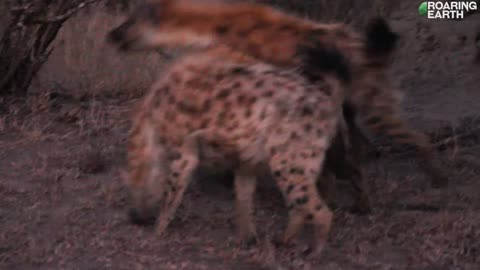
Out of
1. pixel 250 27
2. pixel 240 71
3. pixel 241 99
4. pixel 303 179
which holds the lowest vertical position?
pixel 303 179

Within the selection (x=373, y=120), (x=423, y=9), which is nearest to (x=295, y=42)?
(x=373, y=120)

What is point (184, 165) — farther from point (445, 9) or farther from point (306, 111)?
point (445, 9)

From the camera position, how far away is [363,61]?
4.91m

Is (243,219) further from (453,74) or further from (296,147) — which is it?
(453,74)

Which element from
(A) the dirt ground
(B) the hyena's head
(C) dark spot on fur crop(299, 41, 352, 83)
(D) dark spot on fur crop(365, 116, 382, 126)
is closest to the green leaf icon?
(A) the dirt ground

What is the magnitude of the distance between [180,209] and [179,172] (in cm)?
54

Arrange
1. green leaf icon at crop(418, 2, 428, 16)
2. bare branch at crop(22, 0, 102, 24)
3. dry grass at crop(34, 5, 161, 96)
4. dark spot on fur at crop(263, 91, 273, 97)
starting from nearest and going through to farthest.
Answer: dark spot on fur at crop(263, 91, 273, 97) → bare branch at crop(22, 0, 102, 24) → dry grass at crop(34, 5, 161, 96) → green leaf icon at crop(418, 2, 428, 16)

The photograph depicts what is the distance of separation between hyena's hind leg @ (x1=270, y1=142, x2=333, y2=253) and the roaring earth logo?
4.34 m

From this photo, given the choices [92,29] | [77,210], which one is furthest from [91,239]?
[92,29]

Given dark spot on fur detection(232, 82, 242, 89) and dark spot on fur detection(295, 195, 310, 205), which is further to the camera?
dark spot on fur detection(232, 82, 242, 89)

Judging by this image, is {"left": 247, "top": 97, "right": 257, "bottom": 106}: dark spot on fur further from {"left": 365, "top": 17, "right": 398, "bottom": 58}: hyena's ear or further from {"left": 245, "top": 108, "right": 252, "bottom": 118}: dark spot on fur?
{"left": 365, "top": 17, "right": 398, "bottom": 58}: hyena's ear

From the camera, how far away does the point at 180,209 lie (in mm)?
5121

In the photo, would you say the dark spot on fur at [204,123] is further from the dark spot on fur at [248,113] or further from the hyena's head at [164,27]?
the hyena's head at [164,27]

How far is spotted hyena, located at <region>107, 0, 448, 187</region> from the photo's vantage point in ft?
15.9
